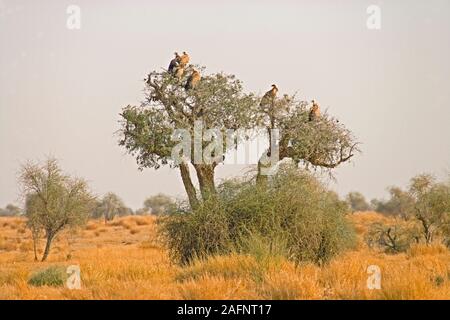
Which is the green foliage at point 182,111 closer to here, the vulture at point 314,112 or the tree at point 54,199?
the vulture at point 314,112

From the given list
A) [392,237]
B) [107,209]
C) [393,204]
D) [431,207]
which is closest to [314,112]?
[431,207]

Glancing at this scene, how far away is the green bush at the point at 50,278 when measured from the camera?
16.2 metres

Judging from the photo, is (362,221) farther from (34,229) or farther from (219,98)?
(219,98)

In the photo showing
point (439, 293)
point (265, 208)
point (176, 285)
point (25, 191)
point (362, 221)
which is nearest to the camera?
point (439, 293)

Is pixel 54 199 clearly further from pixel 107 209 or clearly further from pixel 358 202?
pixel 358 202

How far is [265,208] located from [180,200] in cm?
240

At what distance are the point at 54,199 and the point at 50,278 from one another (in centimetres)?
1746

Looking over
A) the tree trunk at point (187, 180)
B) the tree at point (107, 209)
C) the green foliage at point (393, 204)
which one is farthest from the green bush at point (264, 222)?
the tree at point (107, 209)

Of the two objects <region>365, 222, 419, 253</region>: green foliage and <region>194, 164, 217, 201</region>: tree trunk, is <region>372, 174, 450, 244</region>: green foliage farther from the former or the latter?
<region>194, 164, 217, 201</region>: tree trunk

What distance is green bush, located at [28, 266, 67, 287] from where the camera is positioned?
16158mm

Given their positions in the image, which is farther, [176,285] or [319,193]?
[319,193]

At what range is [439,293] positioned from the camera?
11.6 m
